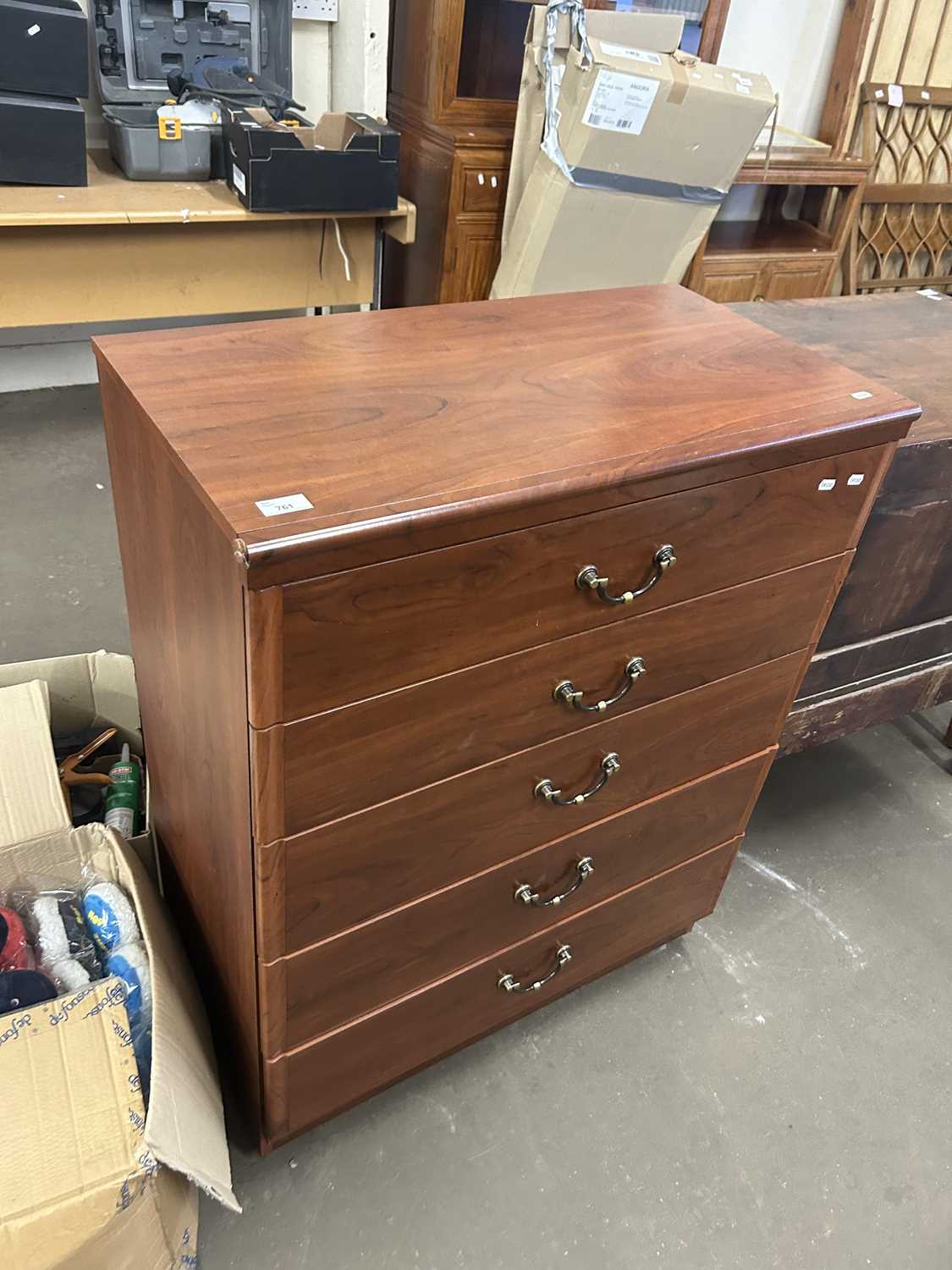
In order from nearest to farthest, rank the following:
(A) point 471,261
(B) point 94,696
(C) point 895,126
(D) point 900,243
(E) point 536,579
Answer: (E) point 536,579, (B) point 94,696, (A) point 471,261, (C) point 895,126, (D) point 900,243

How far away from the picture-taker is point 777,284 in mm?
3309

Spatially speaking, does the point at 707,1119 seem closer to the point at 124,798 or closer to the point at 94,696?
the point at 124,798

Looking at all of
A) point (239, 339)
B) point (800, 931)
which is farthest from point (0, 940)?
point (800, 931)

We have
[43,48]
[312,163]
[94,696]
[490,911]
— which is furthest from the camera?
[312,163]

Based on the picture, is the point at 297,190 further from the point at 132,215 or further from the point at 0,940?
the point at 0,940

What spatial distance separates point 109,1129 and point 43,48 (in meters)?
2.10

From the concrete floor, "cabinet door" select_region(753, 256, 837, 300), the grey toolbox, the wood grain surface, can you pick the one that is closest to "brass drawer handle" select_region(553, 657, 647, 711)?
the wood grain surface

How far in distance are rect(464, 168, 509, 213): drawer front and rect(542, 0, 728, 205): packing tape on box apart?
232 mm

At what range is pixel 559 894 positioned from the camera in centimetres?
114

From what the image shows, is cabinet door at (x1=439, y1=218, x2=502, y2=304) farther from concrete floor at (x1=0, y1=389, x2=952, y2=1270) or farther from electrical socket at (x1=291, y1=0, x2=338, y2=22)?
concrete floor at (x1=0, y1=389, x2=952, y2=1270)

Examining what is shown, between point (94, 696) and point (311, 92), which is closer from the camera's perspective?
point (94, 696)

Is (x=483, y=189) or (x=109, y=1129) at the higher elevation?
(x=483, y=189)

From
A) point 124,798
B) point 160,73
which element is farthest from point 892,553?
point 160,73

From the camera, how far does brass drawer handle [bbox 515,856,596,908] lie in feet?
3.58
